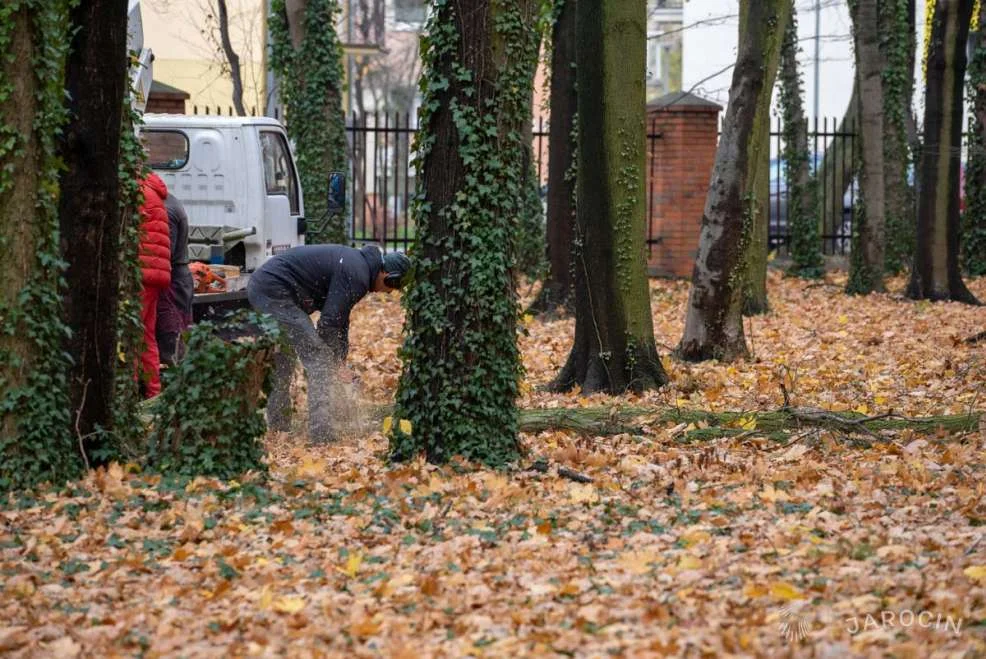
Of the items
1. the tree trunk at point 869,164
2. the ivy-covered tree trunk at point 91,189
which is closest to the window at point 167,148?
the ivy-covered tree trunk at point 91,189

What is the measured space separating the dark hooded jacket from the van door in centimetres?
569

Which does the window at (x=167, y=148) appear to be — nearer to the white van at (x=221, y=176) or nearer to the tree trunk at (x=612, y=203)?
the white van at (x=221, y=176)

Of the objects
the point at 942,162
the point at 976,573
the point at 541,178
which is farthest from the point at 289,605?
the point at 541,178

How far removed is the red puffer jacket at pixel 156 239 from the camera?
10.4m

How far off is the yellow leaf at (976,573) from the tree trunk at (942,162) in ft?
45.4

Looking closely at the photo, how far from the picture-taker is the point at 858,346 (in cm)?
1380

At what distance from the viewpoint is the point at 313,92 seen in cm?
2019

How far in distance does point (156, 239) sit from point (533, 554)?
18.7 ft

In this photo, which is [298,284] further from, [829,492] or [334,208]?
[334,208]

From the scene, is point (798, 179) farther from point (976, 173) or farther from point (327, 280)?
point (327, 280)

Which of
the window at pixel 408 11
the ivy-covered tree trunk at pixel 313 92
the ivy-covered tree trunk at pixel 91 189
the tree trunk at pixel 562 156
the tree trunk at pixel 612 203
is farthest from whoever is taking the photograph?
the window at pixel 408 11

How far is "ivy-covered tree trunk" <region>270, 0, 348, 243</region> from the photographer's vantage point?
20.1 metres

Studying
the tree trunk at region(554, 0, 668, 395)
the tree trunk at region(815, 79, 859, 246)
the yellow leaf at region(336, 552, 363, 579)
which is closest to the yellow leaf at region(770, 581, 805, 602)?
the yellow leaf at region(336, 552, 363, 579)

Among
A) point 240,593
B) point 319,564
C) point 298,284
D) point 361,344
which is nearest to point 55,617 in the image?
point 240,593
